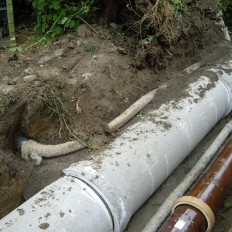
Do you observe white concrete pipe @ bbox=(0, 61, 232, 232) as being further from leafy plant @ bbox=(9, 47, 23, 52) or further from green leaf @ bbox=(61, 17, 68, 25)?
leafy plant @ bbox=(9, 47, 23, 52)

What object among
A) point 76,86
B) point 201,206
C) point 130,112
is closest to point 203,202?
point 201,206

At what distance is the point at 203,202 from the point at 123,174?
682 mm

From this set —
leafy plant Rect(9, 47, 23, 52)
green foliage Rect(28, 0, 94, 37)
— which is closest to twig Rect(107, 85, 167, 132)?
green foliage Rect(28, 0, 94, 37)

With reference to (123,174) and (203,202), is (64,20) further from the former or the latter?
(203,202)

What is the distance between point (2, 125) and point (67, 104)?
68 cm

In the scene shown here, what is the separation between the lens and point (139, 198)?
3.04 m

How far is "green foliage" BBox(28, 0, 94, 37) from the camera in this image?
4566 mm

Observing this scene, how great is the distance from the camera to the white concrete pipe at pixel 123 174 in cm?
244

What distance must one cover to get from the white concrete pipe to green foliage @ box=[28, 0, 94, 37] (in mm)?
1640

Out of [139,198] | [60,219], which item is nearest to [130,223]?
[139,198]

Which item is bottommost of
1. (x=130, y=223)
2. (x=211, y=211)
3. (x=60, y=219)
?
(x=130, y=223)

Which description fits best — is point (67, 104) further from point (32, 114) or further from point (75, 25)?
point (75, 25)

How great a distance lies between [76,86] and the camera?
3.76 meters

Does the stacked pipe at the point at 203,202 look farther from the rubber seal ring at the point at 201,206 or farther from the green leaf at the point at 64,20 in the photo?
the green leaf at the point at 64,20
